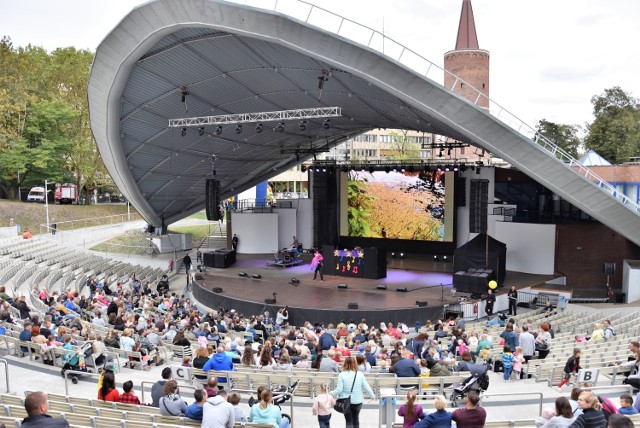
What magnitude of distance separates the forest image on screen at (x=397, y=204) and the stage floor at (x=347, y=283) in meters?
2.09

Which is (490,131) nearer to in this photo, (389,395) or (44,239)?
(389,395)

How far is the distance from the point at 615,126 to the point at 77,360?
52910 millimetres

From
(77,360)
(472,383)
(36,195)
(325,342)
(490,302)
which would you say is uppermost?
(36,195)

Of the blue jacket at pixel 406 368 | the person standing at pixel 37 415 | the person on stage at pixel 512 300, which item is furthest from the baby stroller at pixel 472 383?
the person on stage at pixel 512 300

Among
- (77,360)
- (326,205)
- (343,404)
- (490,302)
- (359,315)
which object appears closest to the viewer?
(343,404)

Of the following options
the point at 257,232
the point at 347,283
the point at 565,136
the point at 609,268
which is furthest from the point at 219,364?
the point at 565,136

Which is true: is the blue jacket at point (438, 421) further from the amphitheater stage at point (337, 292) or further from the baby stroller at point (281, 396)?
the amphitheater stage at point (337, 292)

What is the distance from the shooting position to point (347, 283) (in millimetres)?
27891

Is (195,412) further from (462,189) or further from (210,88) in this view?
(462,189)

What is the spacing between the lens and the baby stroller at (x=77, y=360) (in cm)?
1049

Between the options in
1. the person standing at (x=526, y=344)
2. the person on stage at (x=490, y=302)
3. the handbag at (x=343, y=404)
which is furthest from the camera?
the person on stage at (x=490, y=302)

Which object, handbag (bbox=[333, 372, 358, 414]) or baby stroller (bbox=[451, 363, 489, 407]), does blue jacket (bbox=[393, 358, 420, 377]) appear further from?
handbag (bbox=[333, 372, 358, 414])

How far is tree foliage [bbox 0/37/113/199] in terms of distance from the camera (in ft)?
157

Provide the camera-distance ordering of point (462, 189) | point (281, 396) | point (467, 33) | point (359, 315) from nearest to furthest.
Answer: point (281, 396) → point (359, 315) → point (462, 189) → point (467, 33)
